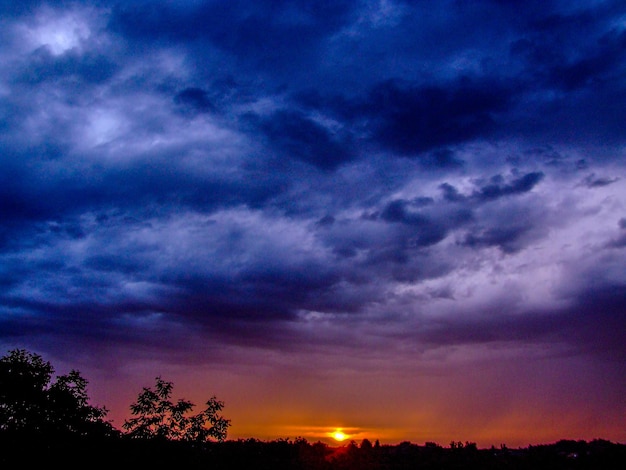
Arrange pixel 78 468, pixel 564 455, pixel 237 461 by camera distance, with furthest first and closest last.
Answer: pixel 564 455 → pixel 237 461 → pixel 78 468

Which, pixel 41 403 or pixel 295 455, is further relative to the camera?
pixel 295 455

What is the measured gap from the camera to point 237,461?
44.4 m

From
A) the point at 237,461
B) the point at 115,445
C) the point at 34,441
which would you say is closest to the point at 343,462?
the point at 237,461

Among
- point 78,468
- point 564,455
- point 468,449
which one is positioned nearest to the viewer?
point 78,468

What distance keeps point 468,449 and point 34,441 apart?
131 ft

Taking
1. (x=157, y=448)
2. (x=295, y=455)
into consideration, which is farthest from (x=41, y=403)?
(x=295, y=455)

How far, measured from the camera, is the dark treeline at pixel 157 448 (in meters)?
32.9

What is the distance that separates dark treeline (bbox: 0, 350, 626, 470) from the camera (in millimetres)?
32938

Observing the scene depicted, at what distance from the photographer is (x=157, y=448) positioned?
32.9m

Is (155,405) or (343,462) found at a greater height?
(155,405)

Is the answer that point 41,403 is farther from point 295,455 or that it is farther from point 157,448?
point 295,455

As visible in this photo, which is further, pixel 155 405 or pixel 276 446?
pixel 276 446

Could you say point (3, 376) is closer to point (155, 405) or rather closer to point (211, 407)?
point (155, 405)

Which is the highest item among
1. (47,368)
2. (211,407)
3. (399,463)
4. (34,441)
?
(47,368)
